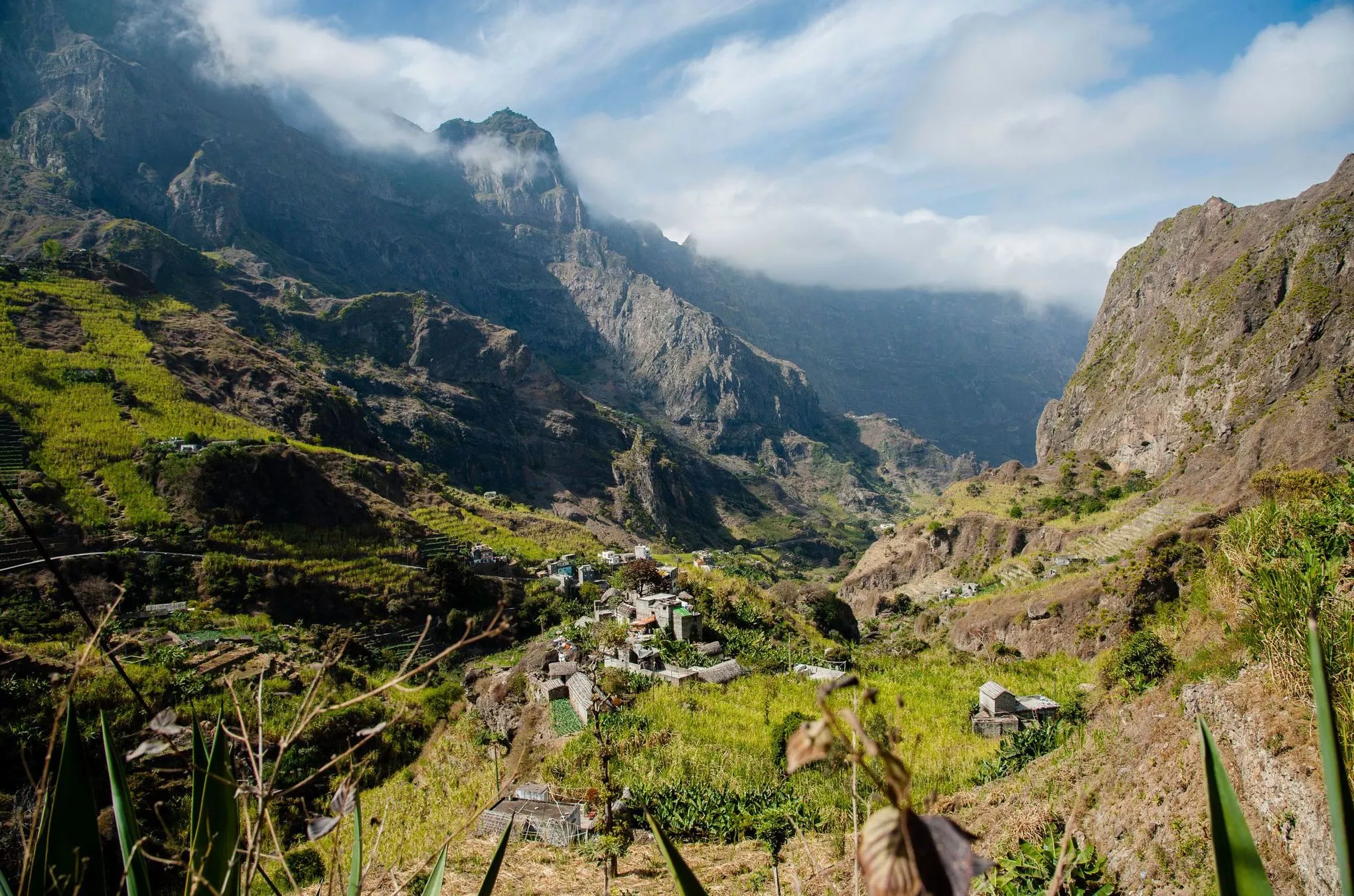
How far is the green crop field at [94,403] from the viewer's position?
97.7 feet

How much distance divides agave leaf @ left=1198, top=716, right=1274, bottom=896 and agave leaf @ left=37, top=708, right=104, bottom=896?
2.62 meters

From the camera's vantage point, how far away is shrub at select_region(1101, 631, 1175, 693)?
7.06m

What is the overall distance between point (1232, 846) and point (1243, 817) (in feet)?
0.96

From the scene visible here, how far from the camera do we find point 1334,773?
101 cm

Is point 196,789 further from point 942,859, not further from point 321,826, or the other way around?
point 942,859

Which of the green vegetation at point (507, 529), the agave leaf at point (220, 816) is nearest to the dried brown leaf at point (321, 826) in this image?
the agave leaf at point (220, 816)

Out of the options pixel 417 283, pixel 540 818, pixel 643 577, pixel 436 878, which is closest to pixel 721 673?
pixel 540 818

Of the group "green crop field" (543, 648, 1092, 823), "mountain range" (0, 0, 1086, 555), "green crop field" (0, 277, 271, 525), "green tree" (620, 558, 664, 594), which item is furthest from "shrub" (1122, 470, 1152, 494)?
"green crop field" (0, 277, 271, 525)

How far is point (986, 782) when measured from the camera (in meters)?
7.70

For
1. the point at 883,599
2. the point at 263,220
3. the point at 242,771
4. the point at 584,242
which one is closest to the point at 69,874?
the point at 242,771

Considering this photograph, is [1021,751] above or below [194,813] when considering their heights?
below

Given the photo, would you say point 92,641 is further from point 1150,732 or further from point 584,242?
point 584,242

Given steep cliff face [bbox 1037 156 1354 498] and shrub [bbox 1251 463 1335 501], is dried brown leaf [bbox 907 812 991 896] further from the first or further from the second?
steep cliff face [bbox 1037 156 1354 498]

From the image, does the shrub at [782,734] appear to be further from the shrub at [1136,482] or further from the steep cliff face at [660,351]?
the steep cliff face at [660,351]
